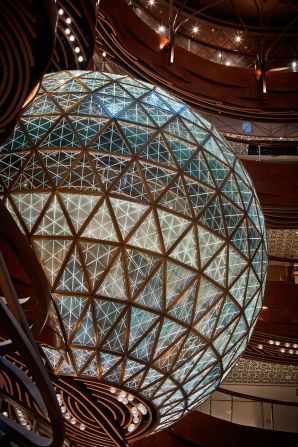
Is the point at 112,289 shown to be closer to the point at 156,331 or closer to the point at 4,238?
the point at 156,331

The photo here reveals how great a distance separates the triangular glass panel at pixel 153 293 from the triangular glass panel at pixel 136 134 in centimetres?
191

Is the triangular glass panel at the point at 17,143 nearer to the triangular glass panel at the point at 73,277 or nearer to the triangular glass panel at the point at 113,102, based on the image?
the triangular glass panel at the point at 113,102

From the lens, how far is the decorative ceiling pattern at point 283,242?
88.1 ft

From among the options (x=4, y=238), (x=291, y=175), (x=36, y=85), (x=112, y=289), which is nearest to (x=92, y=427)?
(x=112, y=289)

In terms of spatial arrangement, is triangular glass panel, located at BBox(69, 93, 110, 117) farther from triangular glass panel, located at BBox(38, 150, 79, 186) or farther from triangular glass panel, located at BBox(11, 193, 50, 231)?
triangular glass panel, located at BBox(11, 193, 50, 231)

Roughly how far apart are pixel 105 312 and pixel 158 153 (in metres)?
2.51

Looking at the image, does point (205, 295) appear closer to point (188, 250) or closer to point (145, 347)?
point (188, 250)

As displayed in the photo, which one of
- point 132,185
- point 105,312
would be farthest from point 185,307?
point 132,185

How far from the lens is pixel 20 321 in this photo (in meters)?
6.34

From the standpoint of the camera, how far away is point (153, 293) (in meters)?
8.51

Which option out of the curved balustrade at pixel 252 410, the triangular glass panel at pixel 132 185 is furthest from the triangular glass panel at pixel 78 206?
the curved balustrade at pixel 252 410

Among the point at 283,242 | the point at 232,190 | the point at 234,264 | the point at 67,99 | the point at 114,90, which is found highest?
the point at 283,242

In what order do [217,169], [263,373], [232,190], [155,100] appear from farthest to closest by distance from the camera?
[263,373] → [155,100] → [232,190] → [217,169]

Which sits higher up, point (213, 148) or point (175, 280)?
point (213, 148)
